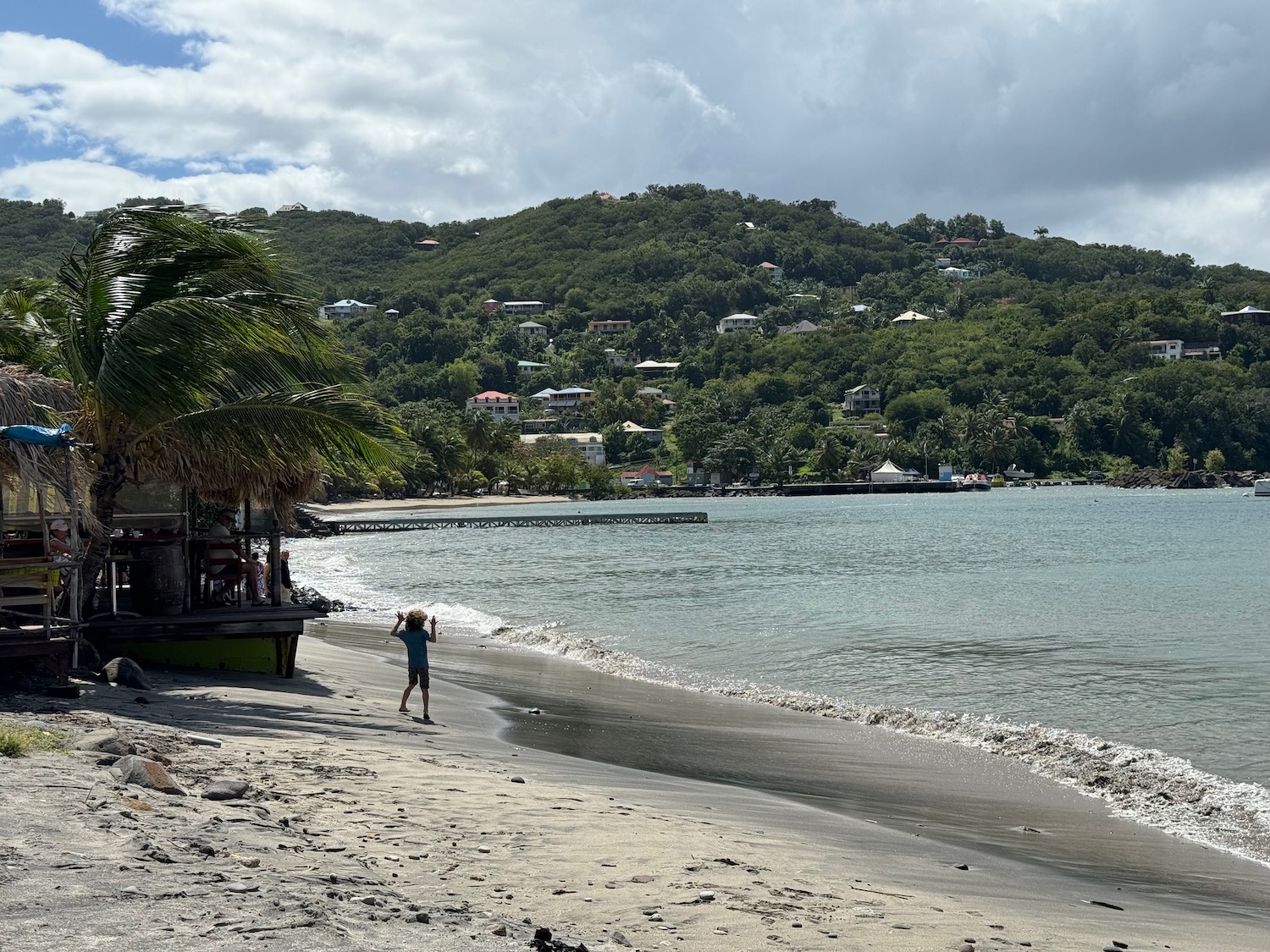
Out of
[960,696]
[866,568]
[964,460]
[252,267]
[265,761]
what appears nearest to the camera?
[265,761]

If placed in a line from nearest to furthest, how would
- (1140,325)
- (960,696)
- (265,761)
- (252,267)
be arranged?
(265,761)
(252,267)
(960,696)
(1140,325)

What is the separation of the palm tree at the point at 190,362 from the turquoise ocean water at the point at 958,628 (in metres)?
7.28

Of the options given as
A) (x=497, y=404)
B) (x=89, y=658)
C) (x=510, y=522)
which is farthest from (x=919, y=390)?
(x=89, y=658)

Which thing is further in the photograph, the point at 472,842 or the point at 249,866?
the point at 472,842

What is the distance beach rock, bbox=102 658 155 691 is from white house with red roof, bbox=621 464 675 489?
461ft

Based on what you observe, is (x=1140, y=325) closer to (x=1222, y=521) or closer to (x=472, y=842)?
(x=1222, y=521)

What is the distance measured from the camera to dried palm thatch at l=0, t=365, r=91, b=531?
443 inches

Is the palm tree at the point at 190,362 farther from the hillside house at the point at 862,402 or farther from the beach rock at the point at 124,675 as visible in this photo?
the hillside house at the point at 862,402

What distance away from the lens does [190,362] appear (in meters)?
13.0

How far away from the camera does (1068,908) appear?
708 centimetres

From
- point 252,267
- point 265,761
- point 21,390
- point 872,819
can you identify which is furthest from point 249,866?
point 252,267

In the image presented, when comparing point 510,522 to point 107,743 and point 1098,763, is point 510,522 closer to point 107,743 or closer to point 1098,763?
point 1098,763

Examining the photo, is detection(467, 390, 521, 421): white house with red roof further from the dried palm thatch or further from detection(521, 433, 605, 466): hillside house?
the dried palm thatch

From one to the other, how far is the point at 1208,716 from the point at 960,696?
9.51ft
